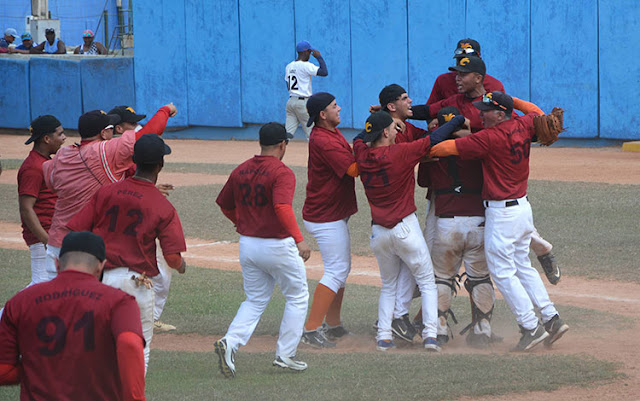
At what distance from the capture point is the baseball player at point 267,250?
6.34 meters

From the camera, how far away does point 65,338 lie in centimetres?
363

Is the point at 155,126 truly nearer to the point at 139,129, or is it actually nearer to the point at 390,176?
the point at 139,129

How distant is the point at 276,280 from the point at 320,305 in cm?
93

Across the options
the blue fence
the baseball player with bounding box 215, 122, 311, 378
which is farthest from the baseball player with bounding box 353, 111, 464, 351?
the blue fence

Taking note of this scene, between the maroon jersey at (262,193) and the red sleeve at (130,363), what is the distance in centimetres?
274

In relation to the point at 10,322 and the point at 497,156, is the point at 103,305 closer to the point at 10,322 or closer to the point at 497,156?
the point at 10,322

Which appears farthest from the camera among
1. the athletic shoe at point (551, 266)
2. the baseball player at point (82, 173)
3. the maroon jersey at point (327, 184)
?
the athletic shoe at point (551, 266)

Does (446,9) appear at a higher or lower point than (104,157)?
higher

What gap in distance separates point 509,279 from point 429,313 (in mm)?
679

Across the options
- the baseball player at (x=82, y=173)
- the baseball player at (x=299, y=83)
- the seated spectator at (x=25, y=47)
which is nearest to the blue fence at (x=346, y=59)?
the seated spectator at (x=25, y=47)

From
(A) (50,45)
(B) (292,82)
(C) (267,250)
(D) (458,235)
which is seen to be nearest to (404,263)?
(D) (458,235)

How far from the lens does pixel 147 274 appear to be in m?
5.55

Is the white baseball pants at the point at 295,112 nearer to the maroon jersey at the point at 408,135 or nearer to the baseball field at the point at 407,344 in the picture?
the baseball field at the point at 407,344

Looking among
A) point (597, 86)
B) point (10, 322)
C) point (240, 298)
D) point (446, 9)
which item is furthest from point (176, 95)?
point (10, 322)
